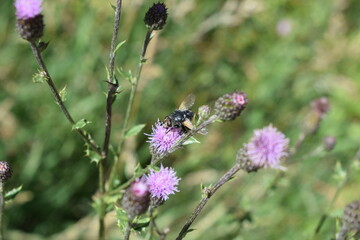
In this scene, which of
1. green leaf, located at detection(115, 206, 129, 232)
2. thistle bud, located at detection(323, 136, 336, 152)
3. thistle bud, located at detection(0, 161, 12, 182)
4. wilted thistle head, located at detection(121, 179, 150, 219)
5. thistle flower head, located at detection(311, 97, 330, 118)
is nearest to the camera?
wilted thistle head, located at detection(121, 179, 150, 219)

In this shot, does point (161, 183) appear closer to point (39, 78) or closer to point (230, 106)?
point (230, 106)

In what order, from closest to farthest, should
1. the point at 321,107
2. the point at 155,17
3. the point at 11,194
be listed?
the point at 11,194 < the point at 155,17 < the point at 321,107

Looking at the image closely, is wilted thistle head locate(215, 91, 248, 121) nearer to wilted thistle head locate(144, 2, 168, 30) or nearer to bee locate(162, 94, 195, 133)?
bee locate(162, 94, 195, 133)

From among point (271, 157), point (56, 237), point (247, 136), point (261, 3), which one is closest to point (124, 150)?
point (56, 237)

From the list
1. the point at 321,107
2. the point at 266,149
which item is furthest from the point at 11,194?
the point at 321,107

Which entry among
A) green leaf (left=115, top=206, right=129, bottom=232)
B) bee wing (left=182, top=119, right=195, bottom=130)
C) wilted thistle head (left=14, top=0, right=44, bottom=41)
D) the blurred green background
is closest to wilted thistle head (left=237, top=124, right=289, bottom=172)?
bee wing (left=182, top=119, right=195, bottom=130)

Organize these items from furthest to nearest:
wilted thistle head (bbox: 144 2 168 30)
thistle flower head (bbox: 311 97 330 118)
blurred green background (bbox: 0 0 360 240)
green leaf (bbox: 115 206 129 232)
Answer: blurred green background (bbox: 0 0 360 240)
thistle flower head (bbox: 311 97 330 118)
wilted thistle head (bbox: 144 2 168 30)
green leaf (bbox: 115 206 129 232)
